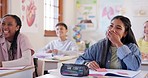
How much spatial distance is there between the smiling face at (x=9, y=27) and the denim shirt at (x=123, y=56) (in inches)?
31.5

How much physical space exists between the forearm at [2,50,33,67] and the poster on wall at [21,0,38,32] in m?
1.81

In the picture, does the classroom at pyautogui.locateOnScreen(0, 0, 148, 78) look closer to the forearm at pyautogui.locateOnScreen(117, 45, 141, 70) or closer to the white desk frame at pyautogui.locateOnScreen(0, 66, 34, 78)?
the white desk frame at pyautogui.locateOnScreen(0, 66, 34, 78)

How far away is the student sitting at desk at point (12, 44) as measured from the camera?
8.39 ft

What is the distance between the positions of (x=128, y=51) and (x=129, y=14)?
3635 millimetres

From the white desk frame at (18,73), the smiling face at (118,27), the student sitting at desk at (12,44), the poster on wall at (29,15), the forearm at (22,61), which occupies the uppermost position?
the poster on wall at (29,15)

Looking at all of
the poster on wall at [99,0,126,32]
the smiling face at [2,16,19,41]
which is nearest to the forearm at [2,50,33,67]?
the smiling face at [2,16,19,41]

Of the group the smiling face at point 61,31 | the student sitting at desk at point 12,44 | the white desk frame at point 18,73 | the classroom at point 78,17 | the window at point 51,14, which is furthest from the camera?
the window at point 51,14

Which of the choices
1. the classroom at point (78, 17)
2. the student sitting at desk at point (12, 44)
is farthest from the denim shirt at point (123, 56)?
the classroom at point (78, 17)

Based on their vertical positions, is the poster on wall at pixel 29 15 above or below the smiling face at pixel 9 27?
above

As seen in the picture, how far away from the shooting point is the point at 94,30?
588 cm

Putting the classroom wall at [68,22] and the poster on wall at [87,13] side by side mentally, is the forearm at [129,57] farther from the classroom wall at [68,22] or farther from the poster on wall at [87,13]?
the poster on wall at [87,13]

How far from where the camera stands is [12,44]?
2613 millimetres

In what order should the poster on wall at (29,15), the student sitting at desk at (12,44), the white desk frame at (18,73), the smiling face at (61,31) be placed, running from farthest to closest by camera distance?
the smiling face at (61,31), the poster on wall at (29,15), the student sitting at desk at (12,44), the white desk frame at (18,73)

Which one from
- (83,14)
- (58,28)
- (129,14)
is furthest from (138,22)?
(58,28)
